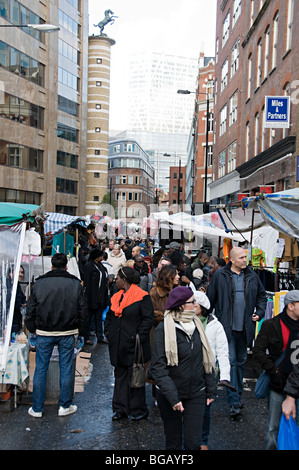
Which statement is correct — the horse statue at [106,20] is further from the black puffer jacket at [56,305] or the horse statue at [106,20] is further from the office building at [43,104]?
the black puffer jacket at [56,305]

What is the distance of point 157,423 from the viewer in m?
5.81

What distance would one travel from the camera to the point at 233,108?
31.0 m

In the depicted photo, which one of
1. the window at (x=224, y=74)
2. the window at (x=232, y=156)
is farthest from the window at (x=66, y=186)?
the window at (x=232, y=156)

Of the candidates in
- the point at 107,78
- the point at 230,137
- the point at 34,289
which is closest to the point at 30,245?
the point at 34,289

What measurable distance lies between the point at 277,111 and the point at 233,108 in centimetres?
1537

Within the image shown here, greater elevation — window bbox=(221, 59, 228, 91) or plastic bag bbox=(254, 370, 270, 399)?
window bbox=(221, 59, 228, 91)

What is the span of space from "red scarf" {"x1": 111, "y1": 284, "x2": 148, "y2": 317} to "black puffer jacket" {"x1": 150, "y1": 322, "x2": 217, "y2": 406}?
1.60 metres

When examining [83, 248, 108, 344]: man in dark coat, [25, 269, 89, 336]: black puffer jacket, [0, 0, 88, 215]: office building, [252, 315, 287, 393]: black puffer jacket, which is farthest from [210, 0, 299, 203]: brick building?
[0, 0, 88, 215]: office building

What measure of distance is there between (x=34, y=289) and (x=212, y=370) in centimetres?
261

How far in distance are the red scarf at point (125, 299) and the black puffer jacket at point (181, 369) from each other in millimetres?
1598

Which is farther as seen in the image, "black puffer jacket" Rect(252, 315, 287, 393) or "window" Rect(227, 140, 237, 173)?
"window" Rect(227, 140, 237, 173)

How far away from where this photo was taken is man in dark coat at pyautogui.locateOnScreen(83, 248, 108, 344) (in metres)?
9.95

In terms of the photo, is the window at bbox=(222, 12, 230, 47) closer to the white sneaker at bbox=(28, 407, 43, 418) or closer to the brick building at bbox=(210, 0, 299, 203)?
the brick building at bbox=(210, 0, 299, 203)

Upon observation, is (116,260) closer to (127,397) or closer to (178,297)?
(127,397)
